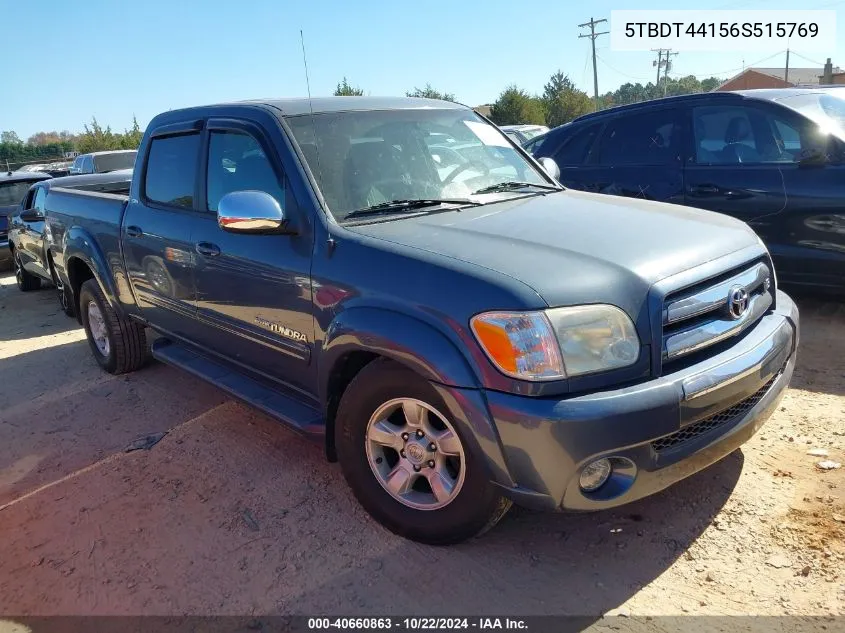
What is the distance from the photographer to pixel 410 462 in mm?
2814

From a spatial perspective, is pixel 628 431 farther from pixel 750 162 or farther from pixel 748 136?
pixel 748 136

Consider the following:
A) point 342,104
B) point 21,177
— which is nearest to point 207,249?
point 342,104

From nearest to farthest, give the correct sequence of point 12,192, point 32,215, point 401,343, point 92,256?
point 401,343
point 92,256
point 32,215
point 12,192

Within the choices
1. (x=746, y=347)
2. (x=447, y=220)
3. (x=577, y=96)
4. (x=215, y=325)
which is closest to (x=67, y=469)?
(x=215, y=325)

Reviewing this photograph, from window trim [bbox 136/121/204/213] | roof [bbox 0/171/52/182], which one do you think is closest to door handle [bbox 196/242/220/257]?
window trim [bbox 136/121/204/213]

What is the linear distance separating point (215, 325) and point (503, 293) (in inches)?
81.0

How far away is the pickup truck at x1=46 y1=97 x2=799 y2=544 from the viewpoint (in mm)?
2365

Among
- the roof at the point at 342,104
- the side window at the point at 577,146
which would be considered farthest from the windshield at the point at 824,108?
the roof at the point at 342,104

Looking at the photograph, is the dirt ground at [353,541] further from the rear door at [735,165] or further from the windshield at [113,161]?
the windshield at [113,161]

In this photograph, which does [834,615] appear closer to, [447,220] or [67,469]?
[447,220]

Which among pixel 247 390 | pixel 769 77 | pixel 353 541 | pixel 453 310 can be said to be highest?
pixel 769 77

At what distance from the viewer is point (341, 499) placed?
10.8ft

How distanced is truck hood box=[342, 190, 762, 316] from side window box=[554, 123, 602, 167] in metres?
3.14

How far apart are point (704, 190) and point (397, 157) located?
10.6ft
